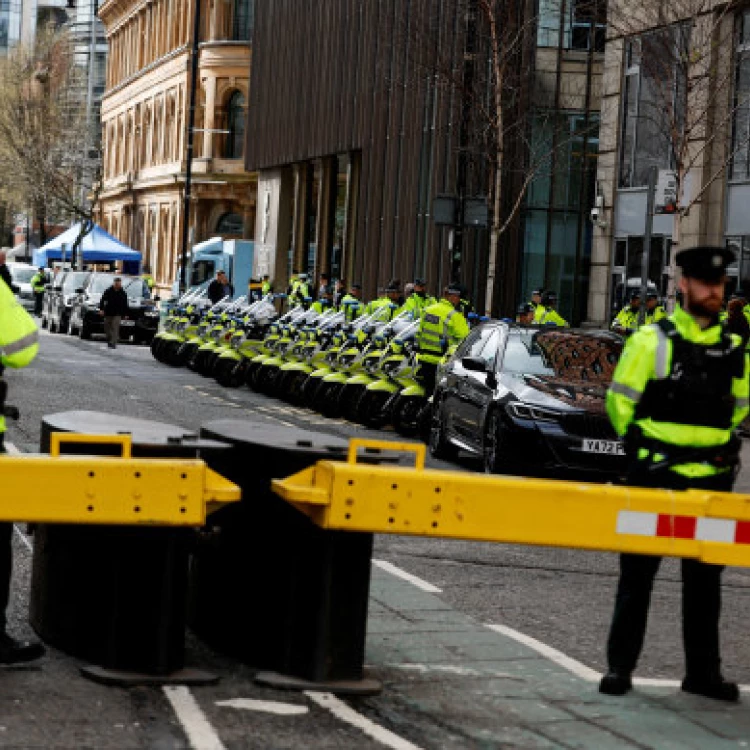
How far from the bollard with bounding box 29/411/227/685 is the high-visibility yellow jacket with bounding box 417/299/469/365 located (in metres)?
14.3

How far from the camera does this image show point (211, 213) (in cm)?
8138

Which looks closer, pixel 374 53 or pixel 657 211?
pixel 657 211

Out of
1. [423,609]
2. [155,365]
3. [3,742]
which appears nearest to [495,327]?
[423,609]

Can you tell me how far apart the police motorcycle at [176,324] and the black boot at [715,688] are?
94.1 ft

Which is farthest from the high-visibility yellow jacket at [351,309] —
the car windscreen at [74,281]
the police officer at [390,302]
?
the car windscreen at [74,281]

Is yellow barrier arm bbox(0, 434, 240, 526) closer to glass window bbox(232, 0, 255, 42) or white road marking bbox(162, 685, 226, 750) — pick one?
white road marking bbox(162, 685, 226, 750)

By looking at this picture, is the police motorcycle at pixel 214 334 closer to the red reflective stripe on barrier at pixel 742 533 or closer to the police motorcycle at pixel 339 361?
the police motorcycle at pixel 339 361

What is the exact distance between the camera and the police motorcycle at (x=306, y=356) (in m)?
26.9

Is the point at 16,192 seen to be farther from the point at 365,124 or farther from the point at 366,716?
the point at 366,716

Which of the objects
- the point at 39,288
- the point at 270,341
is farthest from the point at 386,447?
the point at 39,288

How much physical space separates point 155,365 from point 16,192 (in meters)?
57.0

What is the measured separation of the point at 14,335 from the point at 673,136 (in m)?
20.2

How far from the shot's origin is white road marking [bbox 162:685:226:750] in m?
6.61

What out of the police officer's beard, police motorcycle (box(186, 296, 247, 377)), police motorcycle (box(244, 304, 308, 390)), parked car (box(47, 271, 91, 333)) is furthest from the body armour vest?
parked car (box(47, 271, 91, 333))
